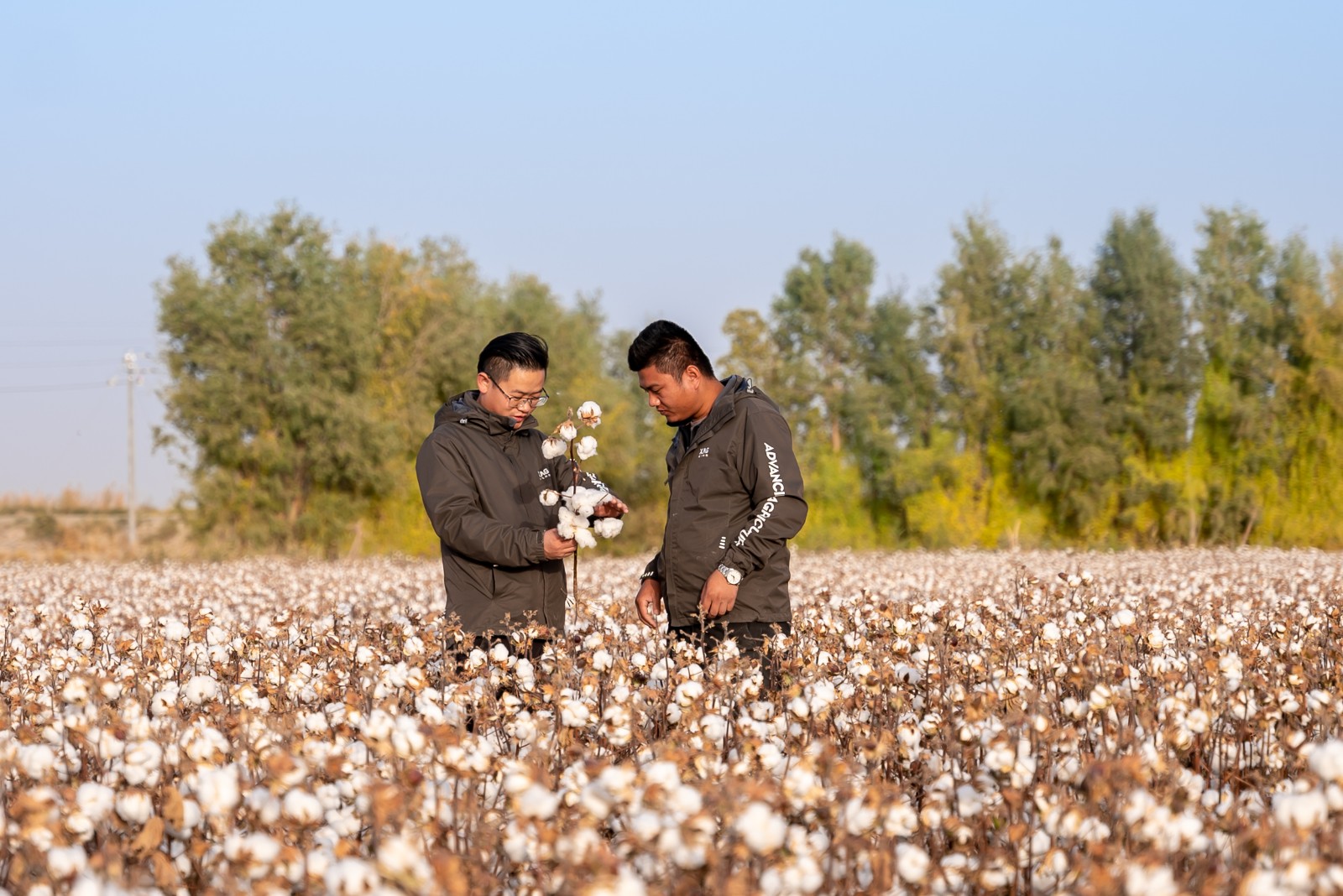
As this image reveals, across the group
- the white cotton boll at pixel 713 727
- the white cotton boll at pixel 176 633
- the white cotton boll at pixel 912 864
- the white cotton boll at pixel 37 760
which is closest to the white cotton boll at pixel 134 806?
the white cotton boll at pixel 37 760

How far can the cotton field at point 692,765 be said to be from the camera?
2.65 m

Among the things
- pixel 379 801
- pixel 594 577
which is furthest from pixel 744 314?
pixel 379 801

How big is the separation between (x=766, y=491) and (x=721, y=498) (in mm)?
225

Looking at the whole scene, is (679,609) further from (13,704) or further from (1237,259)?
(1237,259)

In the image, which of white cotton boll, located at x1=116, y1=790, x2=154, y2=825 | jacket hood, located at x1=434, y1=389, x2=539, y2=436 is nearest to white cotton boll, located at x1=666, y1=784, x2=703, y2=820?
white cotton boll, located at x1=116, y1=790, x2=154, y2=825

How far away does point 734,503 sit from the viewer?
17.0 ft

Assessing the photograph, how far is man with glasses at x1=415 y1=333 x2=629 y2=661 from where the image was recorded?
16.7 feet

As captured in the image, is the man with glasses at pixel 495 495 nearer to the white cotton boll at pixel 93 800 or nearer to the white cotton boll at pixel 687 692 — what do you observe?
the white cotton boll at pixel 687 692

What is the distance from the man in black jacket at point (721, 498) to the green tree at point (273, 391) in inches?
1264

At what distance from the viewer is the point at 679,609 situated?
523 centimetres

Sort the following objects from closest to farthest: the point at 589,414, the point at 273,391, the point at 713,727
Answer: the point at 713,727 < the point at 589,414 < the point at 273,391

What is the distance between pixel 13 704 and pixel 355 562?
20.5m

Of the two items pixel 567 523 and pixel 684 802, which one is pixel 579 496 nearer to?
pixel 567 523

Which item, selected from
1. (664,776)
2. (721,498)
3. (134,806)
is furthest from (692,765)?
(721,498)
